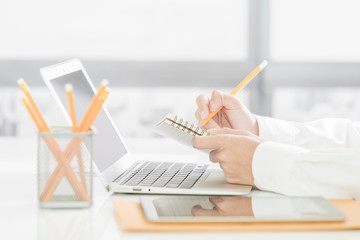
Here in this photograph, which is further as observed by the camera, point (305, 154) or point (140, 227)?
point (305, 154)

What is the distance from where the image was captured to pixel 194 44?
319 centimetres

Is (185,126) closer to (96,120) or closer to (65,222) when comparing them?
(96,120)

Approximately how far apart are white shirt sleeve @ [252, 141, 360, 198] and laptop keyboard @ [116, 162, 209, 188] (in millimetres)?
142

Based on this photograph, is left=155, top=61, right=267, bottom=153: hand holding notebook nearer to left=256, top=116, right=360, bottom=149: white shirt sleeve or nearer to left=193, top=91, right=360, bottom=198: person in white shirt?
left=193, top=91, right=360, bottom=198: person in white shirt

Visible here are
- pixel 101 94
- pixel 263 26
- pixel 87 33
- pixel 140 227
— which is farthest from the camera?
pixel 87 33

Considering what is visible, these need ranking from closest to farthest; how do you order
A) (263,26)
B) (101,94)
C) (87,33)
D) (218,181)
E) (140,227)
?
(140,227)
(101,94)
(218,181)
(263,26)
(87,33)

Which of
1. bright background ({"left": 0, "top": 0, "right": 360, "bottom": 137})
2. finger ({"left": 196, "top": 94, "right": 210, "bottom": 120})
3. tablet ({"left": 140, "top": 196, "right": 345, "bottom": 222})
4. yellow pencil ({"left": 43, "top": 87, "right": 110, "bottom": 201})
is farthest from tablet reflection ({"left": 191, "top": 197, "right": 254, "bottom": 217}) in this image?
bright background ({"left": 0, "top": 0, "right": 360, "bottom": 137})

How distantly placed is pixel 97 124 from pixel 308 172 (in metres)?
0.45

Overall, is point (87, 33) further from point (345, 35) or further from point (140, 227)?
point (140, 227)

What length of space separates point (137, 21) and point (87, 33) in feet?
0.91

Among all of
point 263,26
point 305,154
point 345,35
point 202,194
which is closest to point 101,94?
point 202,194

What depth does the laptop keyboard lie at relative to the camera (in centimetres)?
103

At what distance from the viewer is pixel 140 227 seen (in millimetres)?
747

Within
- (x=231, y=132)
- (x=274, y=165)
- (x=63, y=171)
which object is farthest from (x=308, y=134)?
(x=63, y=171)
